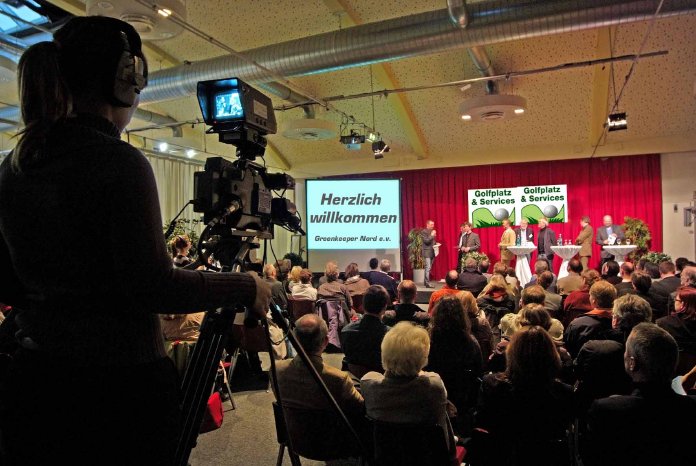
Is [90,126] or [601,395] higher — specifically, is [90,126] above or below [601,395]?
above

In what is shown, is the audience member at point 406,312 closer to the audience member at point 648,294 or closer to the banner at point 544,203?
the audience member at point 648,294

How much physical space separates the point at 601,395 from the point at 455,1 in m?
4.07

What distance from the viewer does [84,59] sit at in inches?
33.8

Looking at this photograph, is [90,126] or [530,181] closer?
[90,126]

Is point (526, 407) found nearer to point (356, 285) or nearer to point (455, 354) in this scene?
point (455, 354)

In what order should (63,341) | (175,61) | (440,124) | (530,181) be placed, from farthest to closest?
(530,181), (440,124), (175,61), (63,341)

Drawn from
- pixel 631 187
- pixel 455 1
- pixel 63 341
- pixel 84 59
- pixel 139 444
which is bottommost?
pixel 139 444

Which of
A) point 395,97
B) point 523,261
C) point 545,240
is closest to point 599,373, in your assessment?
point 395,97

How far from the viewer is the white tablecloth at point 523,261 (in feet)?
32.0

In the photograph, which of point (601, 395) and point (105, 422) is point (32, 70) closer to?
point (105, 422)

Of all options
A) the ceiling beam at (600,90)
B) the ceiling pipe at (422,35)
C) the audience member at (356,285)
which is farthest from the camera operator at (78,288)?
the ceiling beam at (600,90)

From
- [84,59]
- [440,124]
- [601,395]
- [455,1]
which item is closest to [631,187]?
[440,124]

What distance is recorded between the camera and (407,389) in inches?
81.0

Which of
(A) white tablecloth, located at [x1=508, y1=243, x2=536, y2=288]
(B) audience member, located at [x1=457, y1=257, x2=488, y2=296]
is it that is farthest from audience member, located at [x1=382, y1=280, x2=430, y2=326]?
(A) white tablecloth, located at [x1=508, y1=243, x2=536, y2=288]
